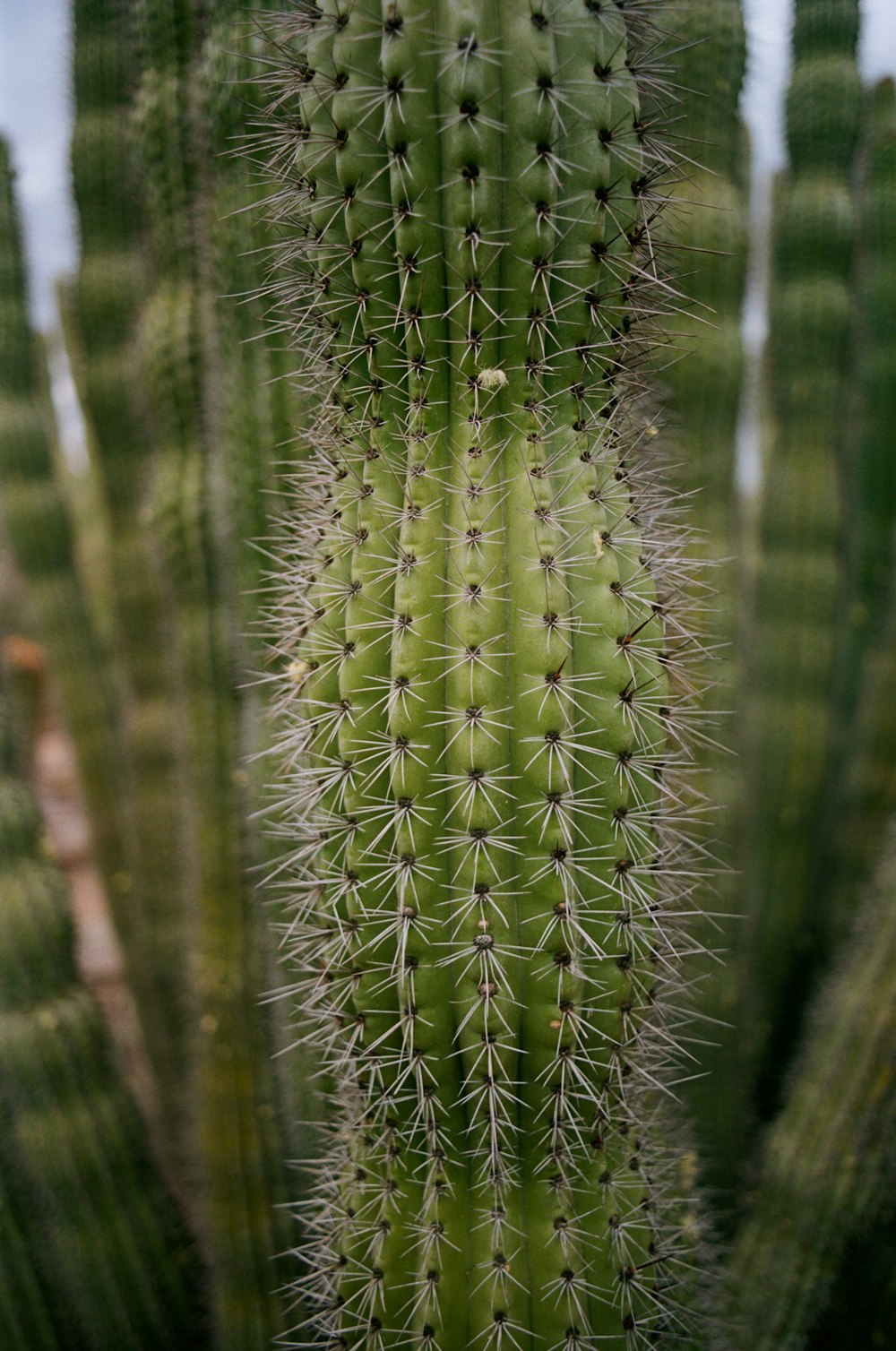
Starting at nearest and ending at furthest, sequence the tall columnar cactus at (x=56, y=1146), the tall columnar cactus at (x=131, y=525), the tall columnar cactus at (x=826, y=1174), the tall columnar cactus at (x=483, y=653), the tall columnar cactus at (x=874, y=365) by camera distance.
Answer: the tall columnar cactus at (x=483, y=653), the tall columnar cactus at (x=826, y=1174), the tall columnar cactus at (x=56, y=1146), the tall columnar cactus at (x=131, y=525), the tall columnar cactus at (x=874, y=365)

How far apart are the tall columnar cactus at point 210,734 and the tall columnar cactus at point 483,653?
80 cm

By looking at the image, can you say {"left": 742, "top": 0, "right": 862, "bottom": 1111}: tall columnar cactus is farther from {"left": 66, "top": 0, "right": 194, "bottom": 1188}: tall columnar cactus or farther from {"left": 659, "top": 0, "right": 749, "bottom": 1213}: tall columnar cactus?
{"left": 66, "top": 0, "right": 194, "bottom": 1188}: tall columnar cactus

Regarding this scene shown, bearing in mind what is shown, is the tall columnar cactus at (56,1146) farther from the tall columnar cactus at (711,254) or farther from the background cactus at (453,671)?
the tall columnar cactus at (711,254)

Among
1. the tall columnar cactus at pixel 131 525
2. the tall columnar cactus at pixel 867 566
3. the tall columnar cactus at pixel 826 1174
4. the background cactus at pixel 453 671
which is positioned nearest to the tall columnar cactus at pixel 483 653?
the background cactus at pixel 453 671

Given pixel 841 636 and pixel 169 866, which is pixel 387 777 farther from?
pixel 841 636

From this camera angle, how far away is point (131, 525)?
10.2 feet

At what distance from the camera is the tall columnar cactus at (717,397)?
229 cm

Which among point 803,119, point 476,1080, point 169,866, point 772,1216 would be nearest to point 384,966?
point 476,1080

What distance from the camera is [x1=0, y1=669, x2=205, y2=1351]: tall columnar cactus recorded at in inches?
90.0

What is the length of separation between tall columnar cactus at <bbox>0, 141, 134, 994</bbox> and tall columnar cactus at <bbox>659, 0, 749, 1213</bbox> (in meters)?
1.71

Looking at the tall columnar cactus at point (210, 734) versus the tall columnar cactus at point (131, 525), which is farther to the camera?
the tall columnar cactus at point (131, 525)

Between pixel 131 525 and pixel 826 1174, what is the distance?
2.42m

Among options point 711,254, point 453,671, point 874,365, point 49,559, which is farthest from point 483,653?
point 874,365

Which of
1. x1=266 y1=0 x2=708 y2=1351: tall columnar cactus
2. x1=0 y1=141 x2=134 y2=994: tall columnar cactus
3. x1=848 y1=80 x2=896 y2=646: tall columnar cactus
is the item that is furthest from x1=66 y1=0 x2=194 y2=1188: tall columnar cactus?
x1=848 y1=80 x2=896 y2=646: tall columnar cactus
